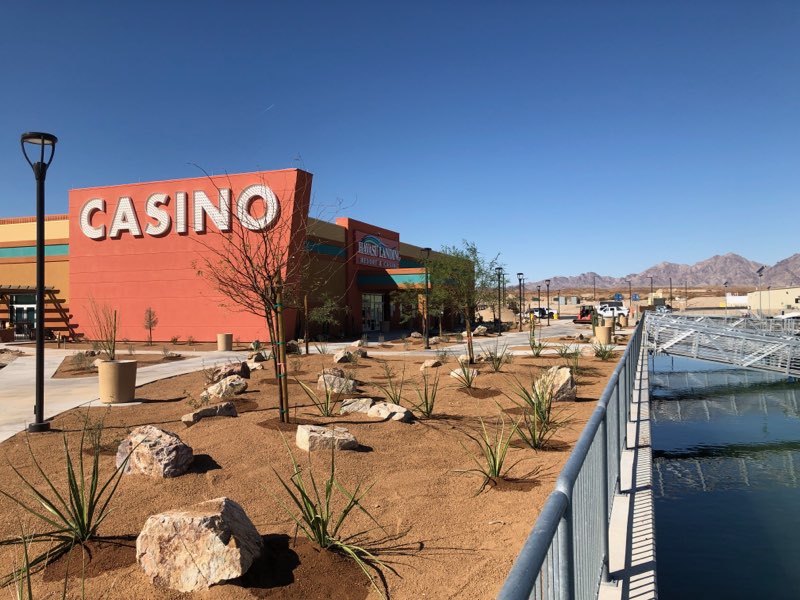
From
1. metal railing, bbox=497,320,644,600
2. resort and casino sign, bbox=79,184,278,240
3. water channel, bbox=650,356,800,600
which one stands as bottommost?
water channel, bbox=650,356,800,600

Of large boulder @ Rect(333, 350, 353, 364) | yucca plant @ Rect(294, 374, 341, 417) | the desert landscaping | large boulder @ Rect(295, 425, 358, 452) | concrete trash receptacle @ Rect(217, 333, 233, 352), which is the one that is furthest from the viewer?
concrete trash receptacle @ Rect(217, 333, 233, 352)

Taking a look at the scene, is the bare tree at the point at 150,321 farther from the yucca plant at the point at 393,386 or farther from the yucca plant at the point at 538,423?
the yucca plant at the point at 538,423

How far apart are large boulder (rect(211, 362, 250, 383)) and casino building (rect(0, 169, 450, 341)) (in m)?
14.1

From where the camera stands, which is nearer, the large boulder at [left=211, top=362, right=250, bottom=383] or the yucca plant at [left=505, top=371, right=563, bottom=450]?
the yucca plant at [left=505, top=371, right=563, bottom=450]

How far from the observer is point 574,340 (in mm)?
30828

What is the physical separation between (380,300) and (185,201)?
1861 centimetres

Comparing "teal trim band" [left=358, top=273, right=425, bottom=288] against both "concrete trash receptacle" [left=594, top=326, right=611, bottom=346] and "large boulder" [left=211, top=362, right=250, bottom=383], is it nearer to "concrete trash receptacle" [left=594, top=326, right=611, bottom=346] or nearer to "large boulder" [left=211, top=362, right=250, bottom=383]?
"concrete trash receptacle" [left=594, top=326, right=611, bottom=346]

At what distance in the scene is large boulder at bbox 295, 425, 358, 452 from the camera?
7621mm

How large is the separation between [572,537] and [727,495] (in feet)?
29.1

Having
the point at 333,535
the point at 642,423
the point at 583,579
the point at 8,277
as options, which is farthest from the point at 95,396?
the point at 8,277

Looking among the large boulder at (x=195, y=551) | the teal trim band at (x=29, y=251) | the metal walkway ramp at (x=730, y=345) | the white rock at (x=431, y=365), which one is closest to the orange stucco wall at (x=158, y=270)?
the teal trim band at (x=29, y=251)

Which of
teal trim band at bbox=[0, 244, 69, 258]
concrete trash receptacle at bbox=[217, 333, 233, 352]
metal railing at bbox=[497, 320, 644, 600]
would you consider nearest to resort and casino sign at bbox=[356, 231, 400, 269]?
concrete trash receptacle at bbox=[217, 333, 233, 352]

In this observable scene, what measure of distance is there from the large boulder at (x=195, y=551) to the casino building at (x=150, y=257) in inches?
965

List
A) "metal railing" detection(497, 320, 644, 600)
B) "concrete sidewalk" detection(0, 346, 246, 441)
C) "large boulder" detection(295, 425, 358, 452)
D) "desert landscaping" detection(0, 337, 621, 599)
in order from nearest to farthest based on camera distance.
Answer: "metal railing" detection(497, 320, 644, 600)
"desert landscaping" detection(0, 337, 621, 599)
"large boulder" detection(295, 425, 358, 452)
"concrete sidewalk" detection(0, 346, 246, 441)
